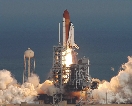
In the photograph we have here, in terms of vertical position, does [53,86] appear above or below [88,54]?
below

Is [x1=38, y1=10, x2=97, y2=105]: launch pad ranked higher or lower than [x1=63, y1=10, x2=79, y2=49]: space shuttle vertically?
lower

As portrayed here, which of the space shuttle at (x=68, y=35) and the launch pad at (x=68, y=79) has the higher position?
the space shuttle at (x=68, y=35)

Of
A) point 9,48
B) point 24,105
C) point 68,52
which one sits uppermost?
point 9,48

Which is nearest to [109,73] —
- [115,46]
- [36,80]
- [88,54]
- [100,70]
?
[100,70]

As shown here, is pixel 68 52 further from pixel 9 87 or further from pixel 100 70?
pixel 100 70

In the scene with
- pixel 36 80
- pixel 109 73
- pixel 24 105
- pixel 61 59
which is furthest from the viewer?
pixel 109 73

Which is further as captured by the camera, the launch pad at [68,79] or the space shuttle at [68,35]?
the space shuttle at [68,35]

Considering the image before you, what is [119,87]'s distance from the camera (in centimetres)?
8906

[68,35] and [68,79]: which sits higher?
[68,35]

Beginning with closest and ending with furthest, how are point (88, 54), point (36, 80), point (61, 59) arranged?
point (61, 59) < point (36, 80) < point (88, 54)

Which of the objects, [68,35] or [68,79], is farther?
[68,35]

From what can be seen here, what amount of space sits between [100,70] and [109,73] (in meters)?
2.30

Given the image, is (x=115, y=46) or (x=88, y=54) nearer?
(x=88, y=54)

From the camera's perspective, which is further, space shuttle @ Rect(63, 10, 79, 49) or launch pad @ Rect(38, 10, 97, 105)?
space shuttle @ Rect(63, 10, 79, 49)
